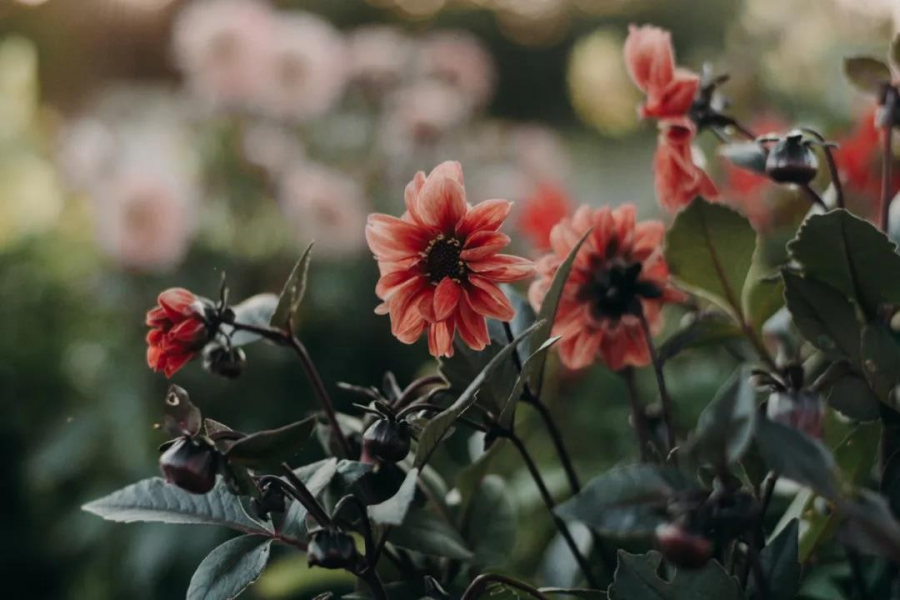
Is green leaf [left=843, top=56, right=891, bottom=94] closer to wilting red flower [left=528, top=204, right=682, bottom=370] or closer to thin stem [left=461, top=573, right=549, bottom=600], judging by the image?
wilting red flower [left=528, top=204, right=682, bottom=370]

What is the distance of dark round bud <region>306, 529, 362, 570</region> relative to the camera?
0.24m

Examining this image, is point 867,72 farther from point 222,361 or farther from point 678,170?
point 222,361

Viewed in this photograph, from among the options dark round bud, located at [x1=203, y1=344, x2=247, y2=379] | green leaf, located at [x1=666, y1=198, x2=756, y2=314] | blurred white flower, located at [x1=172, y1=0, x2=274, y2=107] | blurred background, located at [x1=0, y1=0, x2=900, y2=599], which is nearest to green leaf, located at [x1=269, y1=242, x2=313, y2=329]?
dark round bud, located at [x1=203, y1=344, x2=247, y2=379]

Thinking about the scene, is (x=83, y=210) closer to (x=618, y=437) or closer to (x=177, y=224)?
(x=177, y=224)

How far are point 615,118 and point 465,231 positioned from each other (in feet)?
3.77

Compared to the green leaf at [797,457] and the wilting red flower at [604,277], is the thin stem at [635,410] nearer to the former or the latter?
the wilting red flower at [604,277]

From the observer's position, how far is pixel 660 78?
346 millimetres

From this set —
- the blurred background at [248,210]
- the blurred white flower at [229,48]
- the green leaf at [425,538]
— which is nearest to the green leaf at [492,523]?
the green leaf at [425,538]

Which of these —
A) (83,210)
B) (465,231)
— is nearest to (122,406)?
(83,210)

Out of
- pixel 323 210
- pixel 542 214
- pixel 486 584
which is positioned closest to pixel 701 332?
pixel 486 584

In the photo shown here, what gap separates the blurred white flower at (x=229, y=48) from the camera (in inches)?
47.5

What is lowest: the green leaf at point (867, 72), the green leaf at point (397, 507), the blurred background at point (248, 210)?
the blurred background at point (248, 210)

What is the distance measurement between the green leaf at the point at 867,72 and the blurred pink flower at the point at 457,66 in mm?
1153

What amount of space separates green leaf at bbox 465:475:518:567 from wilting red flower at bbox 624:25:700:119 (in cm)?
15
